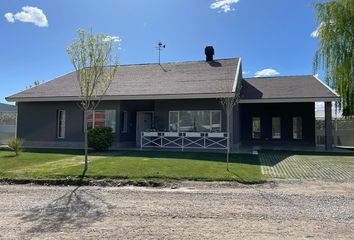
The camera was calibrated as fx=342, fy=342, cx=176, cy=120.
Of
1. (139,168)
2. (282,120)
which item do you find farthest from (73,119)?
(282,120)

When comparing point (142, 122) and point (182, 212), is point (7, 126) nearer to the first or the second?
point (142, 122)

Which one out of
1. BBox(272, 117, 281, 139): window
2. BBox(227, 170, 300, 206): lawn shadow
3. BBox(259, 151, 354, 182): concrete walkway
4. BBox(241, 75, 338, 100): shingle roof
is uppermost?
BBox(241, 75, 338, 100): shingle roof

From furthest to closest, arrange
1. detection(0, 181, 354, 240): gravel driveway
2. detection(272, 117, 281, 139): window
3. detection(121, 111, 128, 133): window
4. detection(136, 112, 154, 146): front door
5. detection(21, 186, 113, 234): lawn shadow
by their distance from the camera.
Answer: detection(272, 117, 281, 139): window
detection(136, 112, 154, 146): front door
detection(121, 111, 128, 133): window
detection(21, 186, 113, 234): lawn shadow
detection(0, 181, 354, 240): gravel driveway

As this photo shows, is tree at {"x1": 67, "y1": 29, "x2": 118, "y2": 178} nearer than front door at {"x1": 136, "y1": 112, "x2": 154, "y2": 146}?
Yes

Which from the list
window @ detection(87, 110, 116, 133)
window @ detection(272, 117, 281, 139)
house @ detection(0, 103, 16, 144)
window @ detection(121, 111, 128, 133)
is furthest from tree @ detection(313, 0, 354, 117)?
house @ detection(0, 103, 16, 144)

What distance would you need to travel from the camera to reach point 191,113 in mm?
19031

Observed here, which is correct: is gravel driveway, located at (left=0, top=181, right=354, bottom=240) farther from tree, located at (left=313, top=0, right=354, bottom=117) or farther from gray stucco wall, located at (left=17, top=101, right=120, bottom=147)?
tree, located at (left=313, top=0, right=354, bottom=117)

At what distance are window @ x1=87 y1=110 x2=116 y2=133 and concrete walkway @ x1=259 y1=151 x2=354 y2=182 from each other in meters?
9.13

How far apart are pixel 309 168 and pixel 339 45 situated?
Answer: 1283 centimetres

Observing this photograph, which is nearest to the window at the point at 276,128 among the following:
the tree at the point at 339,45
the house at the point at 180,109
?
the house at the point at 180,109

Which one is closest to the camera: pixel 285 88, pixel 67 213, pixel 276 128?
pixel 67 213

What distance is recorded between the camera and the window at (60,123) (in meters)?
20.8

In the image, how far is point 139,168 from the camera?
11.5 m

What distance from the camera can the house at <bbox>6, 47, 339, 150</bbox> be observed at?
1856cm
